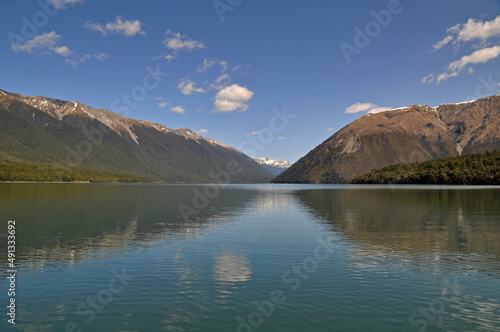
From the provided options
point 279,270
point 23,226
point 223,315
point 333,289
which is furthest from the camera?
point 23,226

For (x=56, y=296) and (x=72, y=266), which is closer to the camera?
(x=56, y=296)

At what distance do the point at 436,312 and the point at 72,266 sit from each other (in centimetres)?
3114

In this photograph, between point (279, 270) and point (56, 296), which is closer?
point (56, 296)

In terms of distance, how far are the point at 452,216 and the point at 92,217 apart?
77192mm

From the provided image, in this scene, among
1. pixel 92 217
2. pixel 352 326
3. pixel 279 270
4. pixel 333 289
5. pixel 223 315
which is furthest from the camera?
pixel 92 217

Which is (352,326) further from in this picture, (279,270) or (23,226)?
(23,226)

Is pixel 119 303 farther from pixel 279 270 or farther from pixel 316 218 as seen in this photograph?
pixel 316 218

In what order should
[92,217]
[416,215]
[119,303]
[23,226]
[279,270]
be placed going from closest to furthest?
[119,303]
[279,270]
[23,226]
[92,217]
[416,215]

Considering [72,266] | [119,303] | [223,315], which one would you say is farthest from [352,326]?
[72,266]

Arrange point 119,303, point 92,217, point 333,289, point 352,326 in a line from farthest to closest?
point 92,217, point 333,289, point 119,303, point 352,326

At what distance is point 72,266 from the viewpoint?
3319 centimetres

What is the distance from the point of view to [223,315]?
21.5 metres

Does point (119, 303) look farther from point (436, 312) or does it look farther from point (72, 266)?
point (436, 312)

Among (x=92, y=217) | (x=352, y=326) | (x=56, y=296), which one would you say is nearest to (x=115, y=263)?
(x=56, y=296)
